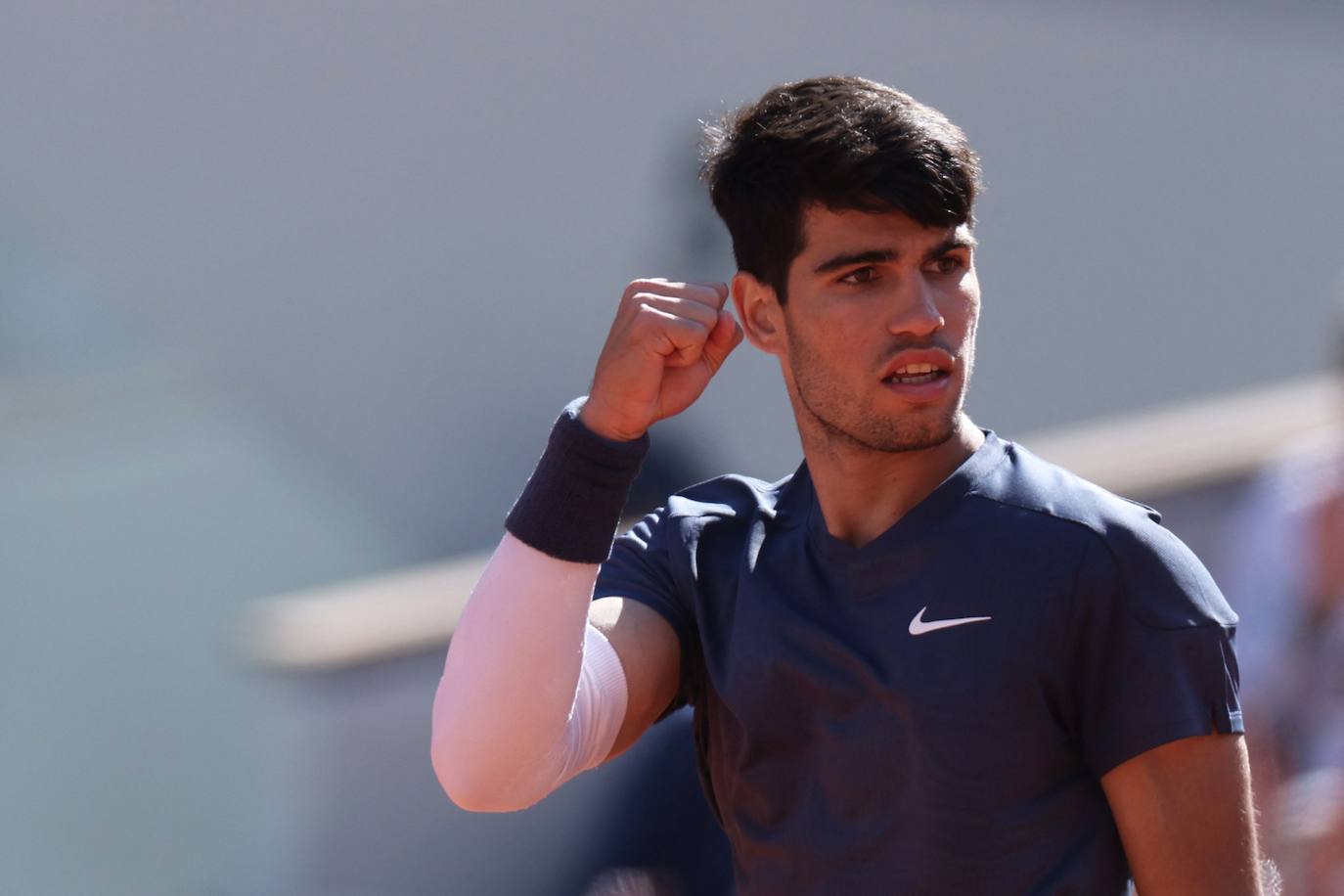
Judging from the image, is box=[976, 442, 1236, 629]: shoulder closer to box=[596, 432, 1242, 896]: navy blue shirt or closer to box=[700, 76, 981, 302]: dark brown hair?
box=[596, 432, 1242, 896]: navy blue shirt

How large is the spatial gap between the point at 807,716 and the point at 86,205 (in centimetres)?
623

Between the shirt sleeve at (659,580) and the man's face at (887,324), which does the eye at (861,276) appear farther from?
the shirt sleeve at (659,580)

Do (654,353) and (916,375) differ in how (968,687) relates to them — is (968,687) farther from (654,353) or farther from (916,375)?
(654,353)

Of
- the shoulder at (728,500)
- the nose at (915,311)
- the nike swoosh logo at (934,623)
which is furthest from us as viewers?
the shoulder at (728,500)

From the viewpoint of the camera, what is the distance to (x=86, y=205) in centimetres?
738

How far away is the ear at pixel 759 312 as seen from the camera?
2098 millimetres

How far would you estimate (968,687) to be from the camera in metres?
1.76

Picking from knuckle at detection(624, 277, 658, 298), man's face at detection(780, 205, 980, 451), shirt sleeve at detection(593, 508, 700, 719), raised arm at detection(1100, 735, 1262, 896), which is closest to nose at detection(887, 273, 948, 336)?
man's face at detection(780, 205, 980, 451)

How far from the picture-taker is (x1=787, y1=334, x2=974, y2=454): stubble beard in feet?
6.27

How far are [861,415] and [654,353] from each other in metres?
0.24

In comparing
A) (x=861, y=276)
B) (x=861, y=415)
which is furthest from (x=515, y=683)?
(x=861, y=276)

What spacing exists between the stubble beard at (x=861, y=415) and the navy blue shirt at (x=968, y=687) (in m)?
0.06

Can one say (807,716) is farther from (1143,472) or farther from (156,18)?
(156,18)

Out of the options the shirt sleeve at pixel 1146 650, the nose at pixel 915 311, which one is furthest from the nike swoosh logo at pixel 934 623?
the nose at pixel 915 311
